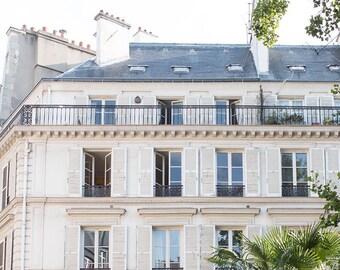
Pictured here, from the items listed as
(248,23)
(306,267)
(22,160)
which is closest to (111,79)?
(22,160)

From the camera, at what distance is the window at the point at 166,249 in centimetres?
3544

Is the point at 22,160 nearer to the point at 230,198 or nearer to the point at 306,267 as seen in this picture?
the point at 230,198

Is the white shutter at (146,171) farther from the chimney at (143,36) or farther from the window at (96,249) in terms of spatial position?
the chimney at (143,36)

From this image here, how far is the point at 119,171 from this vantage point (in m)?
36.2

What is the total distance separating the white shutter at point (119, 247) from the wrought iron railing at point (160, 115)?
348 centimetres

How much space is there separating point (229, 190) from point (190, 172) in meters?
1.33

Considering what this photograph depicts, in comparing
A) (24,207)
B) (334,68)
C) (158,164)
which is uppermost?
(334,68)

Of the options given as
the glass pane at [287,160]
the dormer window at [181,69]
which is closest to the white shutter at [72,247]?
the dormer window at [181,69]

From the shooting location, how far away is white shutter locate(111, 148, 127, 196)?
118ft

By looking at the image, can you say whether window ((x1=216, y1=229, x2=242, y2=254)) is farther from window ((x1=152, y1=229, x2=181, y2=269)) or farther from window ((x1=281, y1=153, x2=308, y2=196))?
window ((x1=281, y1=153, x2=308, y2=196))

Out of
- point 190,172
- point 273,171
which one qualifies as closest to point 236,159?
point 273,171

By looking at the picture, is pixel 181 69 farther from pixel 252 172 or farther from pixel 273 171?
pixel 273 171

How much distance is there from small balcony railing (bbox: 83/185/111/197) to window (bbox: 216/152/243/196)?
11.3 feet

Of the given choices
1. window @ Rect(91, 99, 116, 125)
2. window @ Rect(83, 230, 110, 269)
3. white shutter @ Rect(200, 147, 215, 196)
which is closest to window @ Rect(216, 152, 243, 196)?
white shutter @ Rect(200, 147, 215, 196)
